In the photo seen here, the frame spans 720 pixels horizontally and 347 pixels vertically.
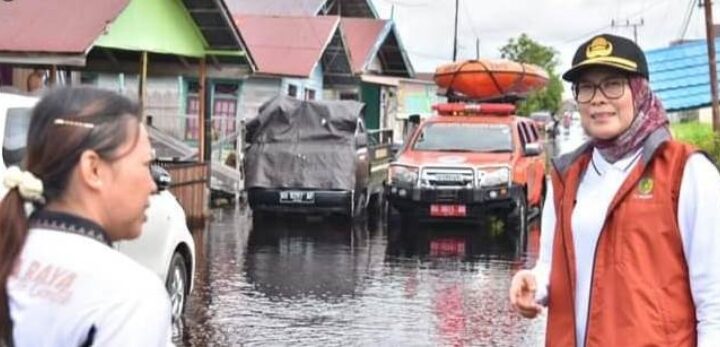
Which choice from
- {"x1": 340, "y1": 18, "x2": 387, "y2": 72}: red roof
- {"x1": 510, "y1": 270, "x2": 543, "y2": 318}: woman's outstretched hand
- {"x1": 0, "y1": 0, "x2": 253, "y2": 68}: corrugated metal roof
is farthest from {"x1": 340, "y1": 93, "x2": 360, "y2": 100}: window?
{"x1": 510, "y1": 270, "x2": 543, "y2": 318}: woman's outstretched hand

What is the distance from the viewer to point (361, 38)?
35219 mm

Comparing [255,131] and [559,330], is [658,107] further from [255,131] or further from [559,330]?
[255,131]

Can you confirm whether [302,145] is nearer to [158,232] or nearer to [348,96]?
[158,232]

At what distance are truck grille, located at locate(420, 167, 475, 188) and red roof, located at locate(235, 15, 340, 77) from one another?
12056 mm

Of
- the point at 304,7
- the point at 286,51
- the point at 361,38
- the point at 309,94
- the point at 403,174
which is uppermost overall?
the point at 304,7

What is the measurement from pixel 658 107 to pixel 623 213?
409mm

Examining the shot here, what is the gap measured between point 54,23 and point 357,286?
5950 mm

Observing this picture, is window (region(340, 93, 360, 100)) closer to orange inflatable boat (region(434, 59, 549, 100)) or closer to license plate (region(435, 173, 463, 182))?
orange inflatable boat (region(434, 59, 549, 100))

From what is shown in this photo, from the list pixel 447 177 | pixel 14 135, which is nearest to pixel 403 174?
pixel 447 177

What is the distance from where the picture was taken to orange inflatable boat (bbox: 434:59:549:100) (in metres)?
20.0

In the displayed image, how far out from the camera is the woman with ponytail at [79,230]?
6.31 ft

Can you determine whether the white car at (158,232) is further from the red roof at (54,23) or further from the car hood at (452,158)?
the car hood at (452,158)

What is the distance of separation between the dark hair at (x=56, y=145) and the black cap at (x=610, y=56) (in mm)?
1620

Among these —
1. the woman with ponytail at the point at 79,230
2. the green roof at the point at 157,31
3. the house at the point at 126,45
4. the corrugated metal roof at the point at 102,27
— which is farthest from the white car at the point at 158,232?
the green roof at the point at 157,31
